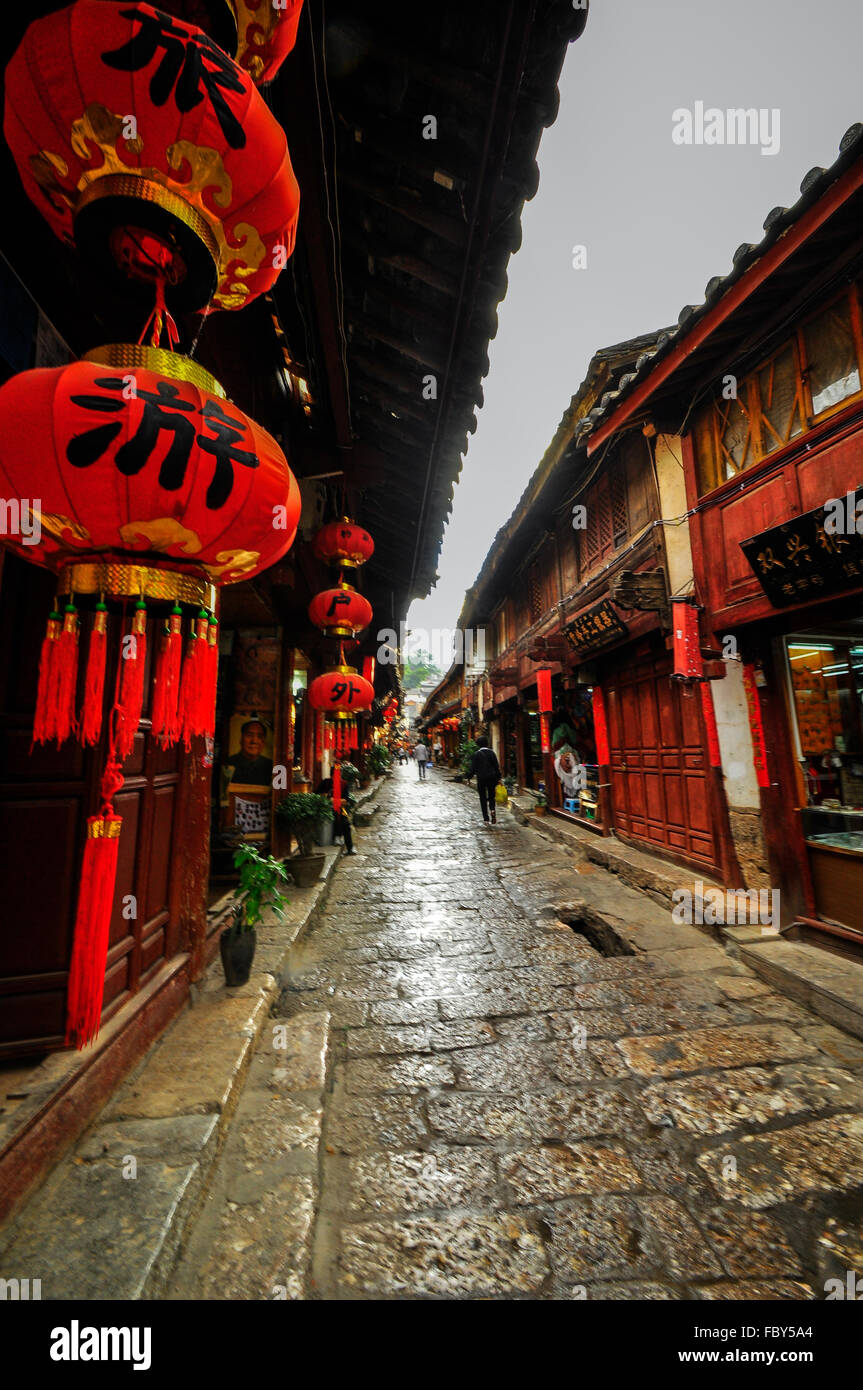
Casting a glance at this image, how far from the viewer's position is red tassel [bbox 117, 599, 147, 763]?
1.93 metres

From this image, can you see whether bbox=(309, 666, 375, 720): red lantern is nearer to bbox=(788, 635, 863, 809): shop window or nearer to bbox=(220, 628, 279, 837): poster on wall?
bbox=(220, 628, 279, 837): poster on wall

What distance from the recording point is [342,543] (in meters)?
6.75

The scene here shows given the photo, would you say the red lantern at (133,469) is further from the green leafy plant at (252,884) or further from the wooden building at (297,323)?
the green leafy plant at (252,884)

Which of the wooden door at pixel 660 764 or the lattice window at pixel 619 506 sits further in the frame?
the lattice window at pixel 619 506

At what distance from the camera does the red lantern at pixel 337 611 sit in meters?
6.78

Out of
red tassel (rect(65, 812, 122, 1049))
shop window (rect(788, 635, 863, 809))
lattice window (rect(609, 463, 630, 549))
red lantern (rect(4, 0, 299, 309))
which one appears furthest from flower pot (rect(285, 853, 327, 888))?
lattice window (rect(609, 463, 630, 549))

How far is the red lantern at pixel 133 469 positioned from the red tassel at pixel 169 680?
13 cm

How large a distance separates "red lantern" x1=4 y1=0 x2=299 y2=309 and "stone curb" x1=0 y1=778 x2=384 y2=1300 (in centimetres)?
359

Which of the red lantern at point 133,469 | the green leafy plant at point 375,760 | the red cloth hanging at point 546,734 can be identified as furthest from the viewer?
the green leafy plant at point 375,760

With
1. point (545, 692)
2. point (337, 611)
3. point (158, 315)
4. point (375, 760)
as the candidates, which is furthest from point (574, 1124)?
point (375, 760)

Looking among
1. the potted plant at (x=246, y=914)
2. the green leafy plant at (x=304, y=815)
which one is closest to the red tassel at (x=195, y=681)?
the potted plant at (x=246, y=914)

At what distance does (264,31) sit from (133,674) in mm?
2342
